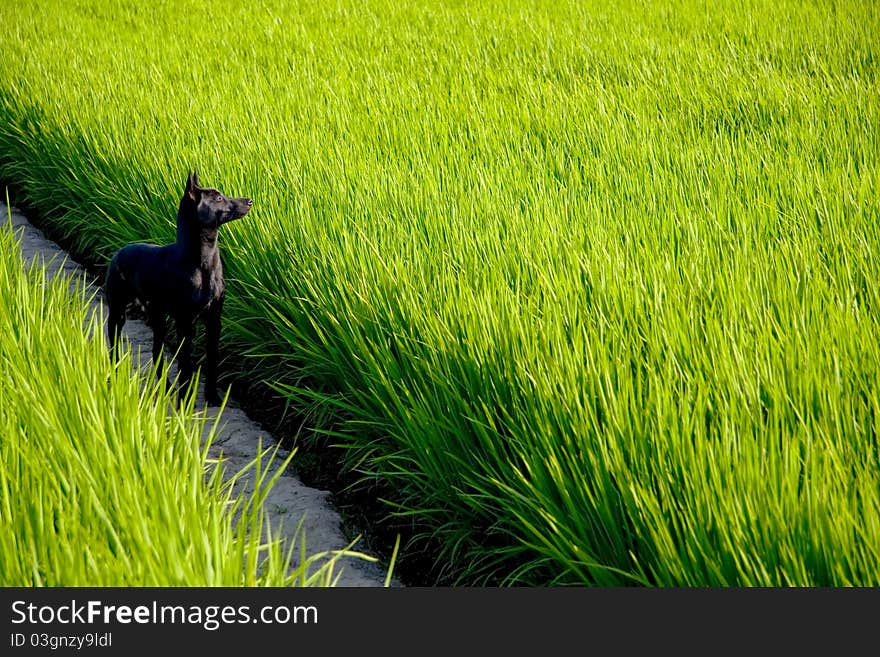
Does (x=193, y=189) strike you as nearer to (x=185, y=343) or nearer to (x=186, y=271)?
(x=186, y=271)

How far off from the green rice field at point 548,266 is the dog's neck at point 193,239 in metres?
0.29

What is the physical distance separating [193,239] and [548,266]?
2.99 ft

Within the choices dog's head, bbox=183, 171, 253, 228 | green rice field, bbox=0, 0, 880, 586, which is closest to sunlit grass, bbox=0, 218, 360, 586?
green rice field, bbox=0, 0, 880, 586

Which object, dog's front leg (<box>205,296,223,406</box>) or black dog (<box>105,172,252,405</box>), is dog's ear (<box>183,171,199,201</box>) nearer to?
black dog (<box>105,172,252,405</box>)

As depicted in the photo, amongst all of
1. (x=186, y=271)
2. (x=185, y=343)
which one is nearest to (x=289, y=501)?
(x=185, y=343)

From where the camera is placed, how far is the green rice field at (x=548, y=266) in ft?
5.09

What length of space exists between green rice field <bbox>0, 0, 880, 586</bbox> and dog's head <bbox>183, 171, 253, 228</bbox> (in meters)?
0.31

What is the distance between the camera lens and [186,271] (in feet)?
7.47

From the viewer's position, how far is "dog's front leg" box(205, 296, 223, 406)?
2.38 meters

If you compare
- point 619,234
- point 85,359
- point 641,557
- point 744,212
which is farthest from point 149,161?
point 641,557

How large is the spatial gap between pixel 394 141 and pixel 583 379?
6.54ft

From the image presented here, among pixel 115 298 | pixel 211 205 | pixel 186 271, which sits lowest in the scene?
pixel 115 298

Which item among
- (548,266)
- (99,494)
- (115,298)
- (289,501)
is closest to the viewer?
(99,494)

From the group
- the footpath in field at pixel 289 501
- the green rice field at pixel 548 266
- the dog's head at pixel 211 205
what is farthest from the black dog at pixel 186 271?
the green rice field at pixel 548 266
